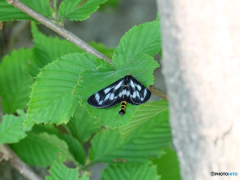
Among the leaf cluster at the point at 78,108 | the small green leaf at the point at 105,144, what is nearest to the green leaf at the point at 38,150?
the leaf cluster at the point at 78,108

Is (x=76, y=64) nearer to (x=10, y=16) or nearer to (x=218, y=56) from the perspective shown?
(x=10, y=16)

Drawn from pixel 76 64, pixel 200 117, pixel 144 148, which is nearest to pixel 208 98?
pixel 200 117

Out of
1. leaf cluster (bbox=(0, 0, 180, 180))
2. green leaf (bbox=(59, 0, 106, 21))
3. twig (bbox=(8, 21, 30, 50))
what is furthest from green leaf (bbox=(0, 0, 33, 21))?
twig (bbox=(8, 21, 30, 50))

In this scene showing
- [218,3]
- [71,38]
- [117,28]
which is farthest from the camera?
[117,28]

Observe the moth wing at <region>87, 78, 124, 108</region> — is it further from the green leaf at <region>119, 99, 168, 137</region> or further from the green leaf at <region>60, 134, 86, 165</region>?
the green leaf at <region>60, 134, 86, 165</region>

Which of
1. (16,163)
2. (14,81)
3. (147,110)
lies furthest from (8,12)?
(14,81)
